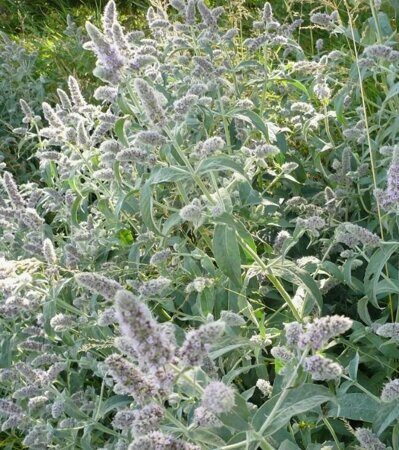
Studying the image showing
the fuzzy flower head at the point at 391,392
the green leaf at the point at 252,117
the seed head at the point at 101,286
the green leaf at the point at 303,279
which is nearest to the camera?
the fuzzy flower head at the point at 391,392

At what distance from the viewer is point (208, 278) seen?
8.34 feet

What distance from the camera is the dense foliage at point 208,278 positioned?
1.51 meters

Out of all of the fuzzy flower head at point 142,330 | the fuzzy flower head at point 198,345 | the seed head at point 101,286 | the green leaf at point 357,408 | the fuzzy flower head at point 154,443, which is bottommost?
the green leaf at point 357,408

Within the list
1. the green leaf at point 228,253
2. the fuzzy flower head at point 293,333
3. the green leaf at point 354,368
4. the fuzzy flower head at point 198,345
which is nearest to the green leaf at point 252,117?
the green leaf at point 228,253

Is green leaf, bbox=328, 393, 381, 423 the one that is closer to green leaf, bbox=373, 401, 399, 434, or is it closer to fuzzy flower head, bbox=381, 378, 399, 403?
green leaf, bbox=373, 401, 399, 434

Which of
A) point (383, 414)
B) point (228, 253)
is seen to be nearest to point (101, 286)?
point (228, 253)

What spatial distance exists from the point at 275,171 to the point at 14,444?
5.79 ft

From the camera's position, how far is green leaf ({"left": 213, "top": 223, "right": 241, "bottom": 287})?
2.12m

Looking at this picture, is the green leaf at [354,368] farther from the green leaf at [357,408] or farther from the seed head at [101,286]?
the seed head at [101,286]

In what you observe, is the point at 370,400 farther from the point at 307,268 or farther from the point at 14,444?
the point at 14,444

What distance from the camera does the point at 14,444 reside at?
3.34m

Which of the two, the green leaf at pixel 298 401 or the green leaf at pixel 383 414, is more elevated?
the green leaf at pixel 298 401

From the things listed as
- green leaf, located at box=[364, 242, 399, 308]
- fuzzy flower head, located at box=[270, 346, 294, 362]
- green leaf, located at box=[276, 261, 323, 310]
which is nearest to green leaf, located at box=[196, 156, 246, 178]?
green leaf, located at box=[276, 261, 323, 310]

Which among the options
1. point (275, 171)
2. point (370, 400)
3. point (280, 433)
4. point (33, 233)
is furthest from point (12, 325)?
point (370, 400)
